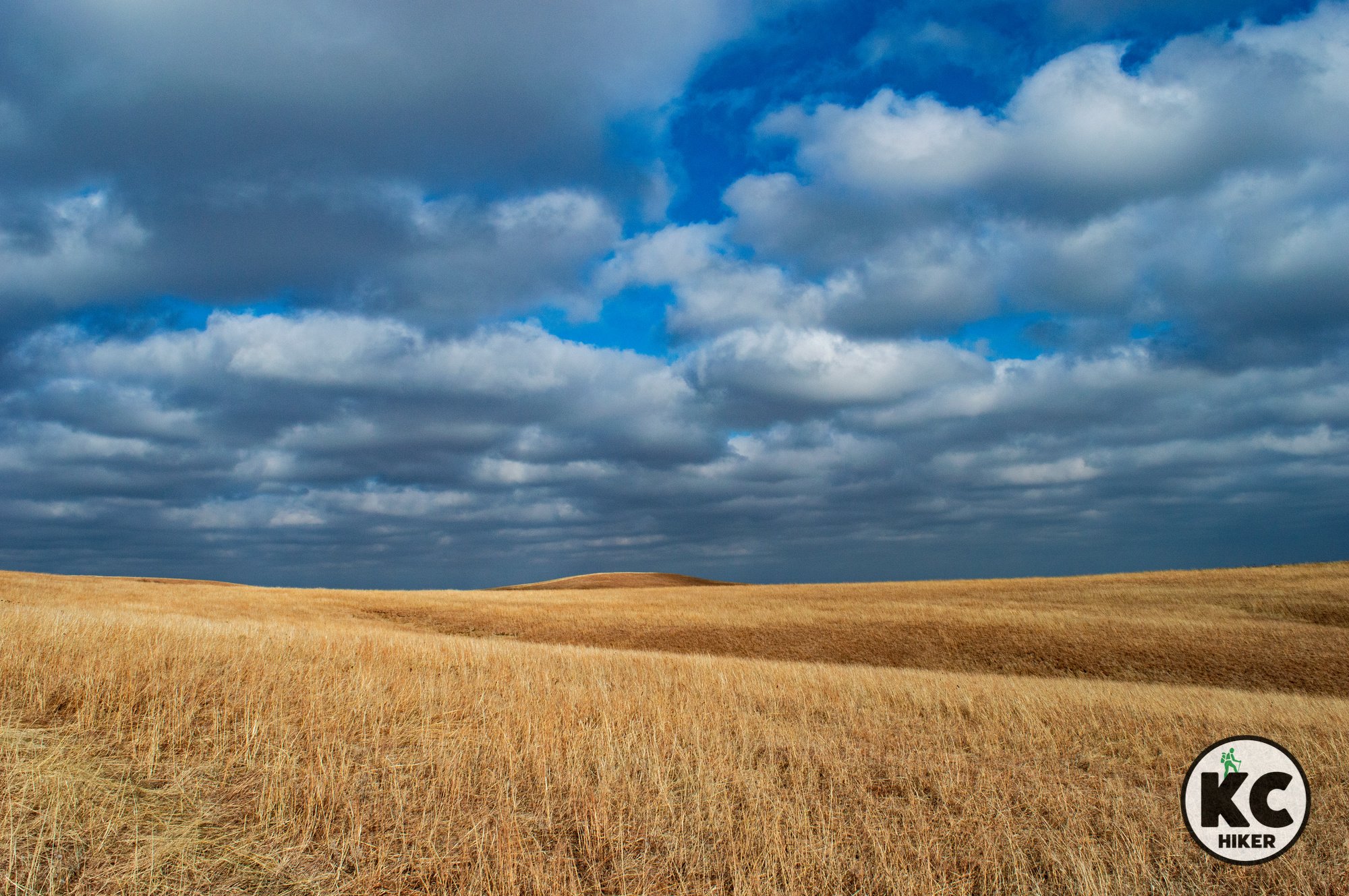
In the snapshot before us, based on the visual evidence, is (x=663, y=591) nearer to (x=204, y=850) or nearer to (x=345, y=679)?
(x=345, y=679)

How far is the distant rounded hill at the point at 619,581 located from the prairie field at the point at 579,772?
76.0m

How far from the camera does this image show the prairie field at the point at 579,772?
653 cm

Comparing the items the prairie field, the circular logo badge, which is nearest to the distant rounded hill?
the prairie field

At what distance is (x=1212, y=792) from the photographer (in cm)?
696

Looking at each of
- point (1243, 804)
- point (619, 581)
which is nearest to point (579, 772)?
point (1243, 804)

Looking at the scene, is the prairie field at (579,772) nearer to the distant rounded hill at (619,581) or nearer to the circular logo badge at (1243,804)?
the circular logo badge at (1243,804)

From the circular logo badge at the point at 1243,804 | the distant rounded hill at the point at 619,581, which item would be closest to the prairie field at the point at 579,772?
the circular logo badge at the point at 1243,804

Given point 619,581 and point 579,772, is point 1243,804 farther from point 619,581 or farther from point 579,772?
point 619,581

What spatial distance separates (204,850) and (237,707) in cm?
459

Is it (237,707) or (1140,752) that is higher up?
(237,707)

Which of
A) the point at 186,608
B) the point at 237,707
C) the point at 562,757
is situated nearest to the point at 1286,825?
the point at 562,757

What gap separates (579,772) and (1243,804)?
7.12 m

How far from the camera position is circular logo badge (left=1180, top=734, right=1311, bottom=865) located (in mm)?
6676

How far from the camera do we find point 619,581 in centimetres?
10025
